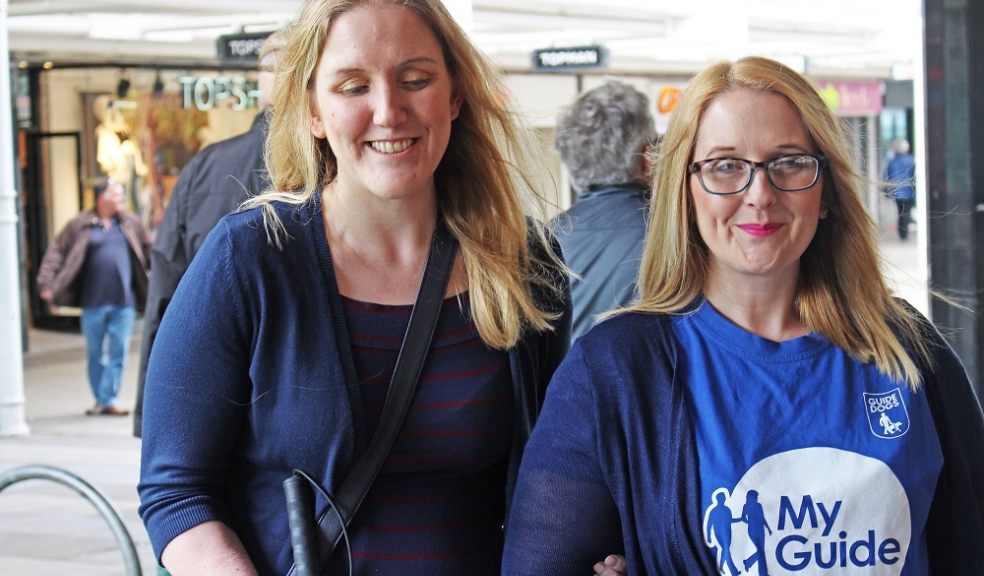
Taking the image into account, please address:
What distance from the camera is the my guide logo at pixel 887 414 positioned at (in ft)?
7.29

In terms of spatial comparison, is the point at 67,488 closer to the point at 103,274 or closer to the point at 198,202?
the point at 103,274

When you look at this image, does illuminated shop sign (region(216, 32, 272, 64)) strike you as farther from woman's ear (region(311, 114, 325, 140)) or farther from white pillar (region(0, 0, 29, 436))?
woman's ear (region(311, 114, 325, 140))

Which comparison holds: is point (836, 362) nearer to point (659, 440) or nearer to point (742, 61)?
point (659, 440)

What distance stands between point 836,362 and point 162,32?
15.6m

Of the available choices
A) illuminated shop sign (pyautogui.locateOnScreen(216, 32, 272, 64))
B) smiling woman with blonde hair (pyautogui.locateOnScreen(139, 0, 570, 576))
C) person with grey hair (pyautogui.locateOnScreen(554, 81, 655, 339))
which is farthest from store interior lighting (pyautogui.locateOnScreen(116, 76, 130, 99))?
smiling woman with blonde hair (pyautogui.locateOnScreen(139, 0, 570, 576))

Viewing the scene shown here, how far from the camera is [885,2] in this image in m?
25.3

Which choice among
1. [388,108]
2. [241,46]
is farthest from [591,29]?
[388,108]

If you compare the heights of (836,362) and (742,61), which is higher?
(742,61)

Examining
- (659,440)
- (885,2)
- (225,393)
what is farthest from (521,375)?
(885,2)

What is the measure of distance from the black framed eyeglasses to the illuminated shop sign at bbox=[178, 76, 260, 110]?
16878mm

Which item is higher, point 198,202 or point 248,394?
point 198,202

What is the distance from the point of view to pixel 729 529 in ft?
6.98

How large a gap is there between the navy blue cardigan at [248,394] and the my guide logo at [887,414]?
2.69 ft

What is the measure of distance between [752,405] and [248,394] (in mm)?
832
